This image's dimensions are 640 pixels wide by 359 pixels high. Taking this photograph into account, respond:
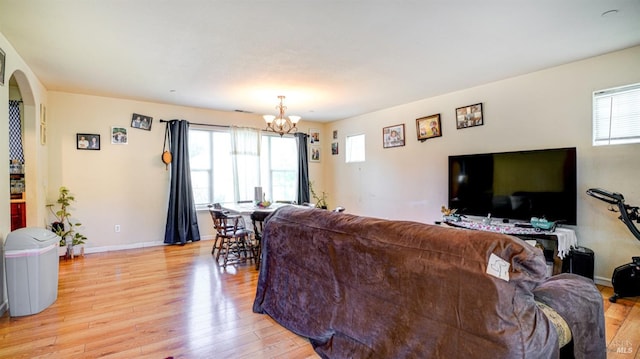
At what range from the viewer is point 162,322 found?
2578 millimetres

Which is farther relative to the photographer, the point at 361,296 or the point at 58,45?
the point at 58,45

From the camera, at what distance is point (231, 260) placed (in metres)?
4.45

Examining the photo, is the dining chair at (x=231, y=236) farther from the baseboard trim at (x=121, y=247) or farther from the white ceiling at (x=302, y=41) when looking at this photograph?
the white ceiling at (x=302, y=41)

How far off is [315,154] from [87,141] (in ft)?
14.3

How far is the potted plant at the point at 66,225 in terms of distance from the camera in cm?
460

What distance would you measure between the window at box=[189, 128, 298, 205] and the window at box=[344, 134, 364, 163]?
1687mm

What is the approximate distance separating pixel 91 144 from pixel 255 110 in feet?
9.05

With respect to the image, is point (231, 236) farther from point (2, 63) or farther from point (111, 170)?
point (2, 63)

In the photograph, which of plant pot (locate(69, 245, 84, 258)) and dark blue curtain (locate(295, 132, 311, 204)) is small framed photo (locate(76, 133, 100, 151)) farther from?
dark blue curtain (locate(295, 132, 311, 204))

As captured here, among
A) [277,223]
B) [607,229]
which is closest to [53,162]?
[277,223]

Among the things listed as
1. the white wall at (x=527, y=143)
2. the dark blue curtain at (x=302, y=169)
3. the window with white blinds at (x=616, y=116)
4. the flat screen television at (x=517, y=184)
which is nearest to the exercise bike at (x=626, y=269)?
the white wall at (x=527, y=143)

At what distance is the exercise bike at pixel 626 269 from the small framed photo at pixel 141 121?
20.9 feet

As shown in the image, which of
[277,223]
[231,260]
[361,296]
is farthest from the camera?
[231,260]

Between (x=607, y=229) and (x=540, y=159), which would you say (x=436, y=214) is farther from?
(x=607, y=229)
